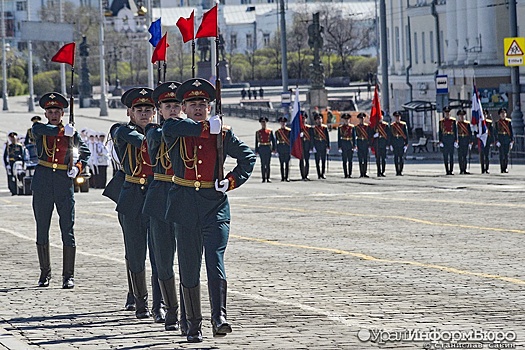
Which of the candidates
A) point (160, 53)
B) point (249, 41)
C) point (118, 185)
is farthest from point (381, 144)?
point (249, 41)

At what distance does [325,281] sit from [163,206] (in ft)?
11.0

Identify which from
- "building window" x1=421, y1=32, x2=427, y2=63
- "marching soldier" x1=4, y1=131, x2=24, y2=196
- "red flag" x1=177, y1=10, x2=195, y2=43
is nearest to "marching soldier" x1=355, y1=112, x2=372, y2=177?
"marching soldier" x1=4, y1=131, x2=24, y2=196

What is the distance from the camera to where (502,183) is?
30891 mm

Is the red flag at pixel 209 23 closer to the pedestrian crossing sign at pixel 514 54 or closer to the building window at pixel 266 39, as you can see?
the pedestrian crossing sign at pixel 514 54

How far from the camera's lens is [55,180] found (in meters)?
14.4

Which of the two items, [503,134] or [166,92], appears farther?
[503,134]

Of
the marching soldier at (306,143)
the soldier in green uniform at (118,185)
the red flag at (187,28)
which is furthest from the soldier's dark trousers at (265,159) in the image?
the soldier in green uniform at (118,185)

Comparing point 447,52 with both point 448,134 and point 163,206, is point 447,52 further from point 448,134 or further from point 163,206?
point 163,206

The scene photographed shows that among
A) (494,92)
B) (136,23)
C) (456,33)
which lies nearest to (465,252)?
(494,92)

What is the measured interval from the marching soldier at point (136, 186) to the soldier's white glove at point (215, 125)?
186 centimetres

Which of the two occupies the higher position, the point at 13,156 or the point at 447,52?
the point at 447,52

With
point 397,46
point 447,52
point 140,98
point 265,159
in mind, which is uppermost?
point 397,46

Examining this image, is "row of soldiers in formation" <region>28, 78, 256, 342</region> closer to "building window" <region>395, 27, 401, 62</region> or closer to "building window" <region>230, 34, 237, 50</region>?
"building window" <region>395, 27, 401, 62</region>

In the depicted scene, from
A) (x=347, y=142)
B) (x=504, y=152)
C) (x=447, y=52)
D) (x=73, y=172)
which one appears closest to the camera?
(x=73, y=172)
